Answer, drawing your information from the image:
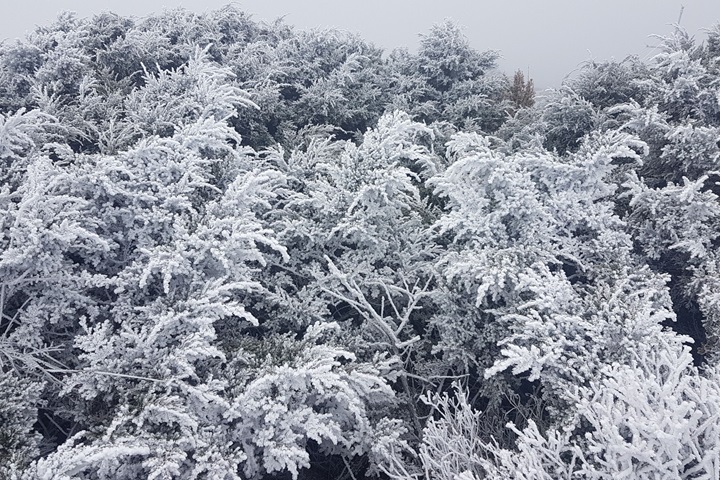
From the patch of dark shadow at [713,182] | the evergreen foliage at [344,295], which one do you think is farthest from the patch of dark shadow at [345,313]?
the patch of dark shadow at [713,182]

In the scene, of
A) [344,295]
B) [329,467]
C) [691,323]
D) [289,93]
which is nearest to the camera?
[329,467]

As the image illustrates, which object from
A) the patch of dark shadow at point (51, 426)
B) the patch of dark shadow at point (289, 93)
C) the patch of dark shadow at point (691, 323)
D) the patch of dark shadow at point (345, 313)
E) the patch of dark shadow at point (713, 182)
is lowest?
the patch of dark shadow at point (51, 426)

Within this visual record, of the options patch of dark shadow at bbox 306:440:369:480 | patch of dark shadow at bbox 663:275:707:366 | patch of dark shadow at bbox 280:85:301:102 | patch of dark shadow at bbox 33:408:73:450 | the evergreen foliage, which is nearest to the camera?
the evergreen foliage

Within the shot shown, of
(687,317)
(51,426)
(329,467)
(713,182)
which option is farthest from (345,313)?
(713,182)

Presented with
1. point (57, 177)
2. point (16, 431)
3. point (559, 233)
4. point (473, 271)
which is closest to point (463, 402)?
point (473, 271)

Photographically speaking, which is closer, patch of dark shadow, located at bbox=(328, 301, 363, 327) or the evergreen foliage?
the evergreen foliage

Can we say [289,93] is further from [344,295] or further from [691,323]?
[691,323]

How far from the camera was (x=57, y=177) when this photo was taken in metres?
2.85

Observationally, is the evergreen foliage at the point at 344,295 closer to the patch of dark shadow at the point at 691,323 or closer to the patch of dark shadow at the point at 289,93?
the patch of dark shadow at the point at 691,323

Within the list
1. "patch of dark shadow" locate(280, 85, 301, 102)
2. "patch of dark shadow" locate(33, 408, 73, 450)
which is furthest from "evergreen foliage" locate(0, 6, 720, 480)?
"patch of dark shadow" locate(280, 85, 301, 102)

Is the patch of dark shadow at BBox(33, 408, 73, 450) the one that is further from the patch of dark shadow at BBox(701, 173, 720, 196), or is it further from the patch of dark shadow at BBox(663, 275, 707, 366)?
the patch of dark shadow at BBox(701, 173, 720, 196)

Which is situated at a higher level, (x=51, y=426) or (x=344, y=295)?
(x=344, y=295)

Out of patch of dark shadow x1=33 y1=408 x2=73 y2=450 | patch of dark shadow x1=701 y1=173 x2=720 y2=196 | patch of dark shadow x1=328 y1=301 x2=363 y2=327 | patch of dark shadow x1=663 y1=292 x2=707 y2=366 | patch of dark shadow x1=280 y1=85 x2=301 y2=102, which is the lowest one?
patch of dark shadow x1=33 y1=408 x2=73 y2=450

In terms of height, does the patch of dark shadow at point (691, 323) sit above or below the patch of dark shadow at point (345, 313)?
above
